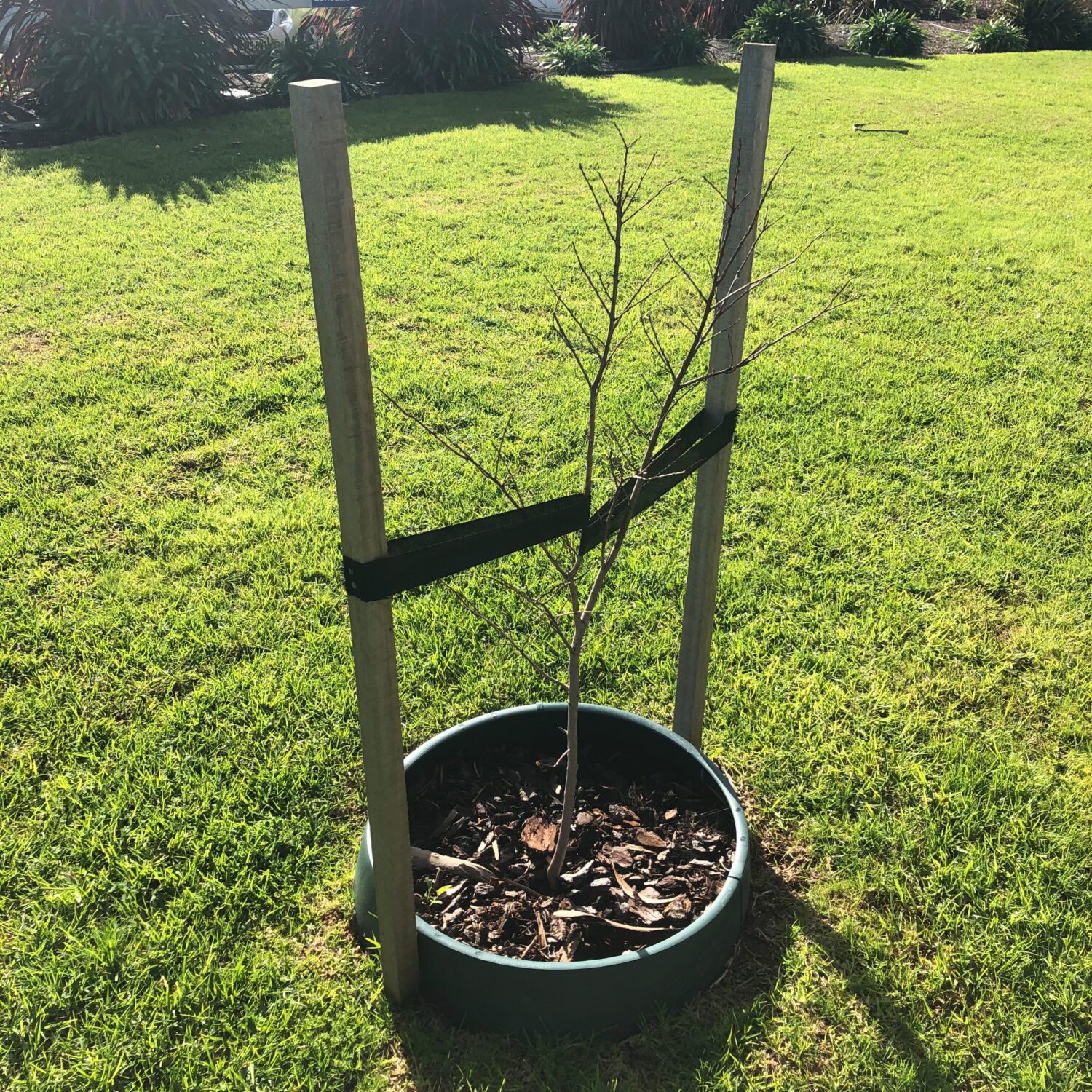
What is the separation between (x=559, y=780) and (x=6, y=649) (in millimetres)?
2102

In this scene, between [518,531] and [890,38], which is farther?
[890,38]

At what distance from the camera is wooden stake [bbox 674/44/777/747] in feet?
6.61

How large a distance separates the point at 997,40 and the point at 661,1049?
65.5 feet

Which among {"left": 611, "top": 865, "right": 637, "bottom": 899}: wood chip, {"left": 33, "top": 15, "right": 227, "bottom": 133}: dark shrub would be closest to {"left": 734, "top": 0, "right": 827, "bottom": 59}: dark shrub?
{"left": 33, "top": 15, "right": 227, "bottom": 133}: dark shrub

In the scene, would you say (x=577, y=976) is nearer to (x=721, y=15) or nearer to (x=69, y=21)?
(x=69, y=21)

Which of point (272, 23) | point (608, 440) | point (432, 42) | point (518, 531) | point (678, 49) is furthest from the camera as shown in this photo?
point (678, 49)

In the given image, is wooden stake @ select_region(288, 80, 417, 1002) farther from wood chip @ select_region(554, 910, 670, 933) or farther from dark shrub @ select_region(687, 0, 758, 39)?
dark shrub @ select_region(687, 0, 758, 39)

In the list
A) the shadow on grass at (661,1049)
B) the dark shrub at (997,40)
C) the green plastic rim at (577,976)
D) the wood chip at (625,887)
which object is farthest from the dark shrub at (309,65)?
the dark shrub at (997,40)


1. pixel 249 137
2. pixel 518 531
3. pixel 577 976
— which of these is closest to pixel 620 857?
pixel 577 976

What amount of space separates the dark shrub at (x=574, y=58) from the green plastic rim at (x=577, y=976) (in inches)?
550

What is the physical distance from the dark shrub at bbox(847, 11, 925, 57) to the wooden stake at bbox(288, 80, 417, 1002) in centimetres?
1782

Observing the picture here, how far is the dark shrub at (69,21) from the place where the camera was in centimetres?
1054

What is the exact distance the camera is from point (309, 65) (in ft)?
38.2

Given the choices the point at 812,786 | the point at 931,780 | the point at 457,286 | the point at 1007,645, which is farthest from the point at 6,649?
the point at 457,286
